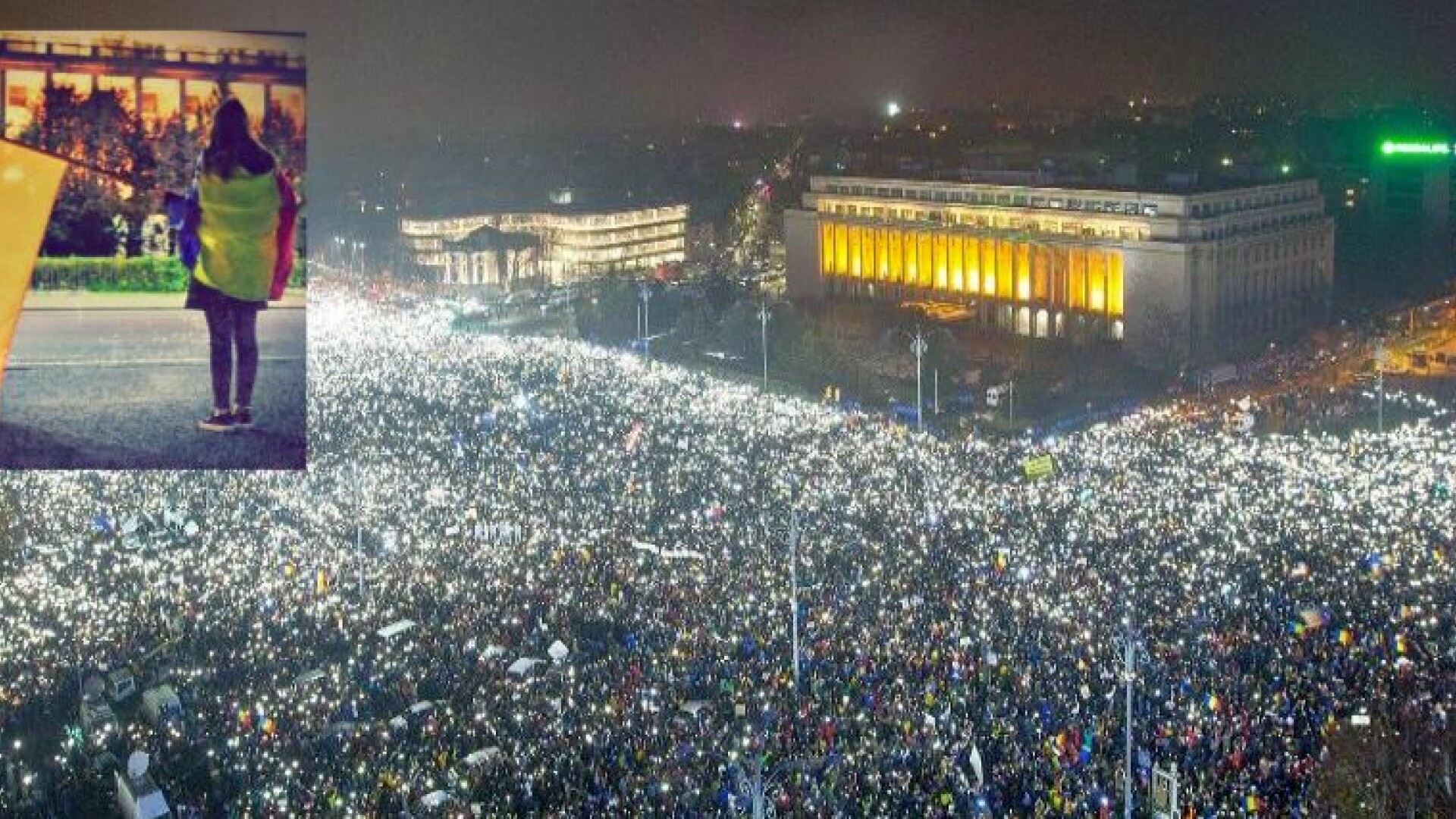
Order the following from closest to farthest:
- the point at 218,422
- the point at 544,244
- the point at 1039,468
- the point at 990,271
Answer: the point at 218,422, the point at 1039,468, the point at 990,271, the point at 544,244

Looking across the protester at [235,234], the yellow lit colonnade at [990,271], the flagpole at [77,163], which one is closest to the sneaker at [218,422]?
the protester at [235,234]

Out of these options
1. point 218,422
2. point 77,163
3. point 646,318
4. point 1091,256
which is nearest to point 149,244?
point 77,163

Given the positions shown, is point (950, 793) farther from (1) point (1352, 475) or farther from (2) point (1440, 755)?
(1) point (1352, 475)

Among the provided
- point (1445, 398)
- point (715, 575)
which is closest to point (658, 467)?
point (715, 575)

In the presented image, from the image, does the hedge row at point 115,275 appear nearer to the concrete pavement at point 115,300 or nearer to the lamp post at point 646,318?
the concrete pavement at point 115,300

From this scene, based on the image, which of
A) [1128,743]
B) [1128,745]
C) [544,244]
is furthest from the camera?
[544,244]

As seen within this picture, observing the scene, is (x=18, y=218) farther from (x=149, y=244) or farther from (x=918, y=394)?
(x=918, y=394)
